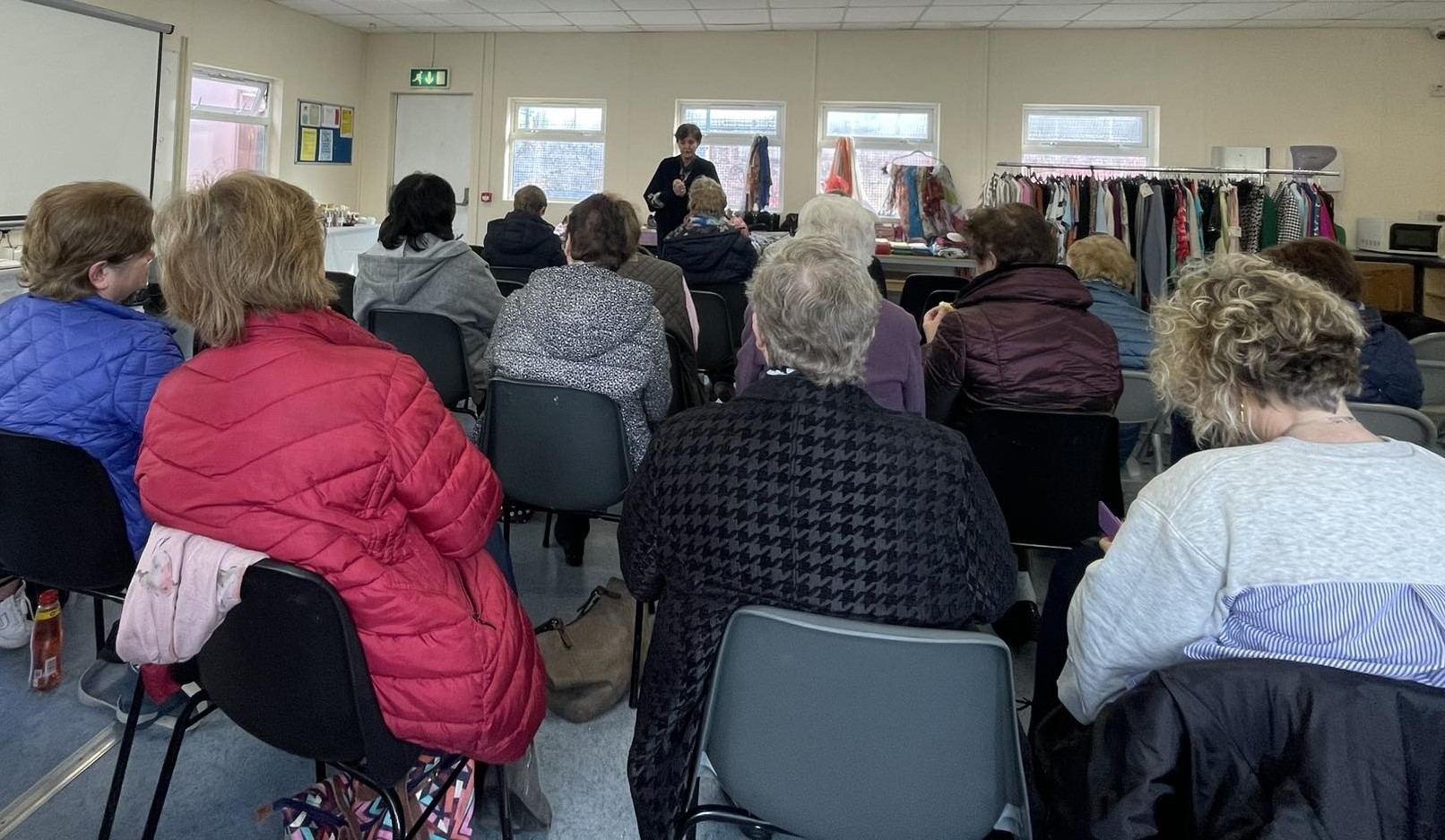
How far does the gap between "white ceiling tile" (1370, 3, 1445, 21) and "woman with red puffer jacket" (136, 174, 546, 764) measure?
25.5 feet

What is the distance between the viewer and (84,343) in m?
1.78

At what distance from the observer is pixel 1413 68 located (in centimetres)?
721

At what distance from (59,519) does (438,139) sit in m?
7.76

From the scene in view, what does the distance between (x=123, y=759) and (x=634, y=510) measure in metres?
0.99

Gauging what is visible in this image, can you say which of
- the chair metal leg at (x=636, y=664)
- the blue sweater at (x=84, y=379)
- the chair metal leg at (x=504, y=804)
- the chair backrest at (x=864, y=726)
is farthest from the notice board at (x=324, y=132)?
the chair backrest at (x=864, y=726)

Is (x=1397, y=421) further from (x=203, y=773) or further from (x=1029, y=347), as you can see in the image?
(x=203, y=773)

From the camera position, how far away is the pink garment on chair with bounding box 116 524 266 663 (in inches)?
45.9

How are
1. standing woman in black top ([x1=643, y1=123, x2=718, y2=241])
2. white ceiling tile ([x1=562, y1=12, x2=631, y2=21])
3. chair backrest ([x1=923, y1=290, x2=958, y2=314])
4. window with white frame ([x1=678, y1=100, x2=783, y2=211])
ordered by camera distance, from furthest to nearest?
window with white frame ([x1=678, y1=100, x2=783, y2=211]) < white ceiling tile ([x1=562, y1=12, x2=631, y2=21]) < standing woman in black top ([x1=643, y1=123, x2=718, y2=241]) < chair backrest ([x1=923, y1=290, x2=958, y2=314])

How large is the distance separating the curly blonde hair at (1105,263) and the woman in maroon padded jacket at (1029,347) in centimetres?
87

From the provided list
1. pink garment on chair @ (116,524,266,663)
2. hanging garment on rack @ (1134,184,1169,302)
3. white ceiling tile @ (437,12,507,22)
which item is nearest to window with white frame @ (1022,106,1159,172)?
hanging garment on rack @ (1134,184,1169,302)

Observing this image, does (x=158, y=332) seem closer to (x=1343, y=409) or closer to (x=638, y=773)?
(x=638, y=773)

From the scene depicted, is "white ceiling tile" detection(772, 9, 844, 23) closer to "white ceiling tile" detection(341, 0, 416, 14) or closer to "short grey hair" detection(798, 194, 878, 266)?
"white ceiling tile" detection(341, 0, 416, 14)

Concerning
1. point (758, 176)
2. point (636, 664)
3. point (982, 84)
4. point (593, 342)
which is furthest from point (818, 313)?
point (982, 84)

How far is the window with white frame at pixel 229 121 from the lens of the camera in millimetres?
6992
